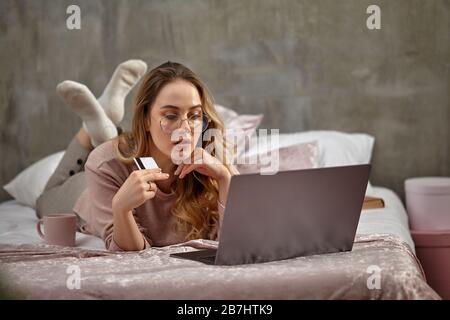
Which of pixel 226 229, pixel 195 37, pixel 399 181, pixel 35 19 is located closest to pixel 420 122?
pixel 399 181

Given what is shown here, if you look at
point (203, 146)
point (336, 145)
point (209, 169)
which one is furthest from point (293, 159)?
point (209, 169)

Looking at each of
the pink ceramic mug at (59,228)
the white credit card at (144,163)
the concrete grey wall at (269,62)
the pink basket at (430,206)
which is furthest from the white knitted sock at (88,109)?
the pink basket at (430,206)

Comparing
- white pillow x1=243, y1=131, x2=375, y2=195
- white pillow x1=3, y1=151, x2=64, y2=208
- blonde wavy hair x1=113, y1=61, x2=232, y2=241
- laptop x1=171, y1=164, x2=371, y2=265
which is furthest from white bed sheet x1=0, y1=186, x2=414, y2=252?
laptop x1=171, y1=164, x2=371, y2=265

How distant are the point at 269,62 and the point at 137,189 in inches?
67.5

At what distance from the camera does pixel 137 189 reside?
1.78 metres

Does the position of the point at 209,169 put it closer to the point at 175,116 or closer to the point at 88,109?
the point at 175,116

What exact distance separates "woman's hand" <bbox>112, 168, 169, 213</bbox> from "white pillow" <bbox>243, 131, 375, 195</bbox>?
1.19m

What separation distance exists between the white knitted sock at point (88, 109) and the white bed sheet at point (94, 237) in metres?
0.39

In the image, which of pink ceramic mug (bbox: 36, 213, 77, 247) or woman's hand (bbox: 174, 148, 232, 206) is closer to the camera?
woman's hand (bbox: 174, 148, 232, 206)

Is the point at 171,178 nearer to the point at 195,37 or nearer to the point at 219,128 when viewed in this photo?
the point at 219,128

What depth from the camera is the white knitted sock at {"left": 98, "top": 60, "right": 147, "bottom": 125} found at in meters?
2.89

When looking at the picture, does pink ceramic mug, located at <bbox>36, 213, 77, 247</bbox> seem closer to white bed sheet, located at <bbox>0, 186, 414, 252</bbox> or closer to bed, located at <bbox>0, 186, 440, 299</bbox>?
white bed sheet, located at <bbox>0, 186, 414, 252</bbox>

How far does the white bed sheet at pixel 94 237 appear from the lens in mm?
2289
